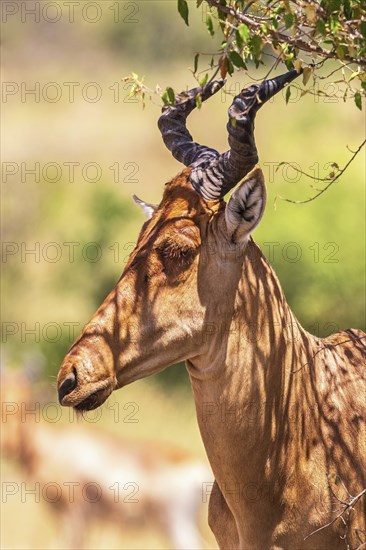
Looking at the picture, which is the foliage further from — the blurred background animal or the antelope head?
the blurred background animal

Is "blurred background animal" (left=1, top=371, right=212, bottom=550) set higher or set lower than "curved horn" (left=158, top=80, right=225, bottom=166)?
lower

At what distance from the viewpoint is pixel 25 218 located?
A: 2239cm

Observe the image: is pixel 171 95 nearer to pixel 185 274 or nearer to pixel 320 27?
pixel 320 27

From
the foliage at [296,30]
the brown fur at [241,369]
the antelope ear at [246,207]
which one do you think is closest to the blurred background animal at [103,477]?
the brown fur at [241,369]

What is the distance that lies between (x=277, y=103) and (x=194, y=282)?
2434 cm

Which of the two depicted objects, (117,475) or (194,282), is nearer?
(194,282)

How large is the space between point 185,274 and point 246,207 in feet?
1.23

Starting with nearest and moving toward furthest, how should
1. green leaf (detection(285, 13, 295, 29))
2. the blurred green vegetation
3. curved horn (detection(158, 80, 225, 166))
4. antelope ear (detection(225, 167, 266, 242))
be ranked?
1. green leaf (detection(285, 13, 295, 29))
2. antelope ear (detection(225, 167, 266, 242))
3. curved horn (detection(158, 80, 225, 166))
4. the blurred green vegetation

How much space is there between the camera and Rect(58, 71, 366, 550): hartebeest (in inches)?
187

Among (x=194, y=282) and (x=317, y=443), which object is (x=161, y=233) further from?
(x=317, y=443)

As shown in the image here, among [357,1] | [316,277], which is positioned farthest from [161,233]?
[316,277]

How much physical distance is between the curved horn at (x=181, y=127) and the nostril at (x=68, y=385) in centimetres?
129

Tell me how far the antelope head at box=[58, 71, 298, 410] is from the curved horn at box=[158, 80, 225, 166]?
37 centimetres

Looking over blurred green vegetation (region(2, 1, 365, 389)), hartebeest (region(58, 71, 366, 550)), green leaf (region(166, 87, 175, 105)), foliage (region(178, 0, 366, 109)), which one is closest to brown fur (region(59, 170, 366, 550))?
hartebeest (region(58, 71, 366, 550))
